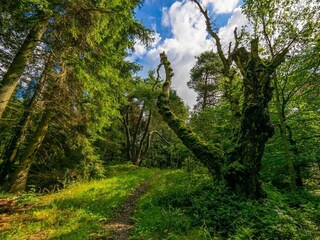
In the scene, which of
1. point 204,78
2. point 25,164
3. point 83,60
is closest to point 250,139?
point 83,60

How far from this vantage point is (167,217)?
621cm

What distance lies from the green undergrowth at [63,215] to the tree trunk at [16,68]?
305 cm

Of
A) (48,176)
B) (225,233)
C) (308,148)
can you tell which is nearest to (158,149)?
(48,176)

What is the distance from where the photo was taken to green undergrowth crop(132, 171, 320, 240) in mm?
4770

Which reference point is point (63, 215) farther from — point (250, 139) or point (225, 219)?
point (250, 139)

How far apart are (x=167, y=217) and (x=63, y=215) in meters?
3.22

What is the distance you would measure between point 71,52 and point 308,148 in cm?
1069

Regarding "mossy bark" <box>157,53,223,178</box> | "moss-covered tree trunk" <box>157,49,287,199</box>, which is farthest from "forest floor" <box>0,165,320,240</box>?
"mossy bark" <box>157,53,223,178</box>

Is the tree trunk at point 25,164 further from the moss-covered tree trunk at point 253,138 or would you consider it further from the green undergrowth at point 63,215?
the moss-covered tree trunk at point 253,138

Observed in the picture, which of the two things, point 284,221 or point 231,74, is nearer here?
point 284,221

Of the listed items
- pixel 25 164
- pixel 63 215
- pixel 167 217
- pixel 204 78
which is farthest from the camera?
pixel 204 78

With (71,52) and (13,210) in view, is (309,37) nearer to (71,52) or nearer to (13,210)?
(71,52)

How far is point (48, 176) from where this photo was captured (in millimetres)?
11172

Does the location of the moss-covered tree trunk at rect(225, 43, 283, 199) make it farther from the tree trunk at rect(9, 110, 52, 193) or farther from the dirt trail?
the tree trunk at rect(9, 110, 52, 193)
